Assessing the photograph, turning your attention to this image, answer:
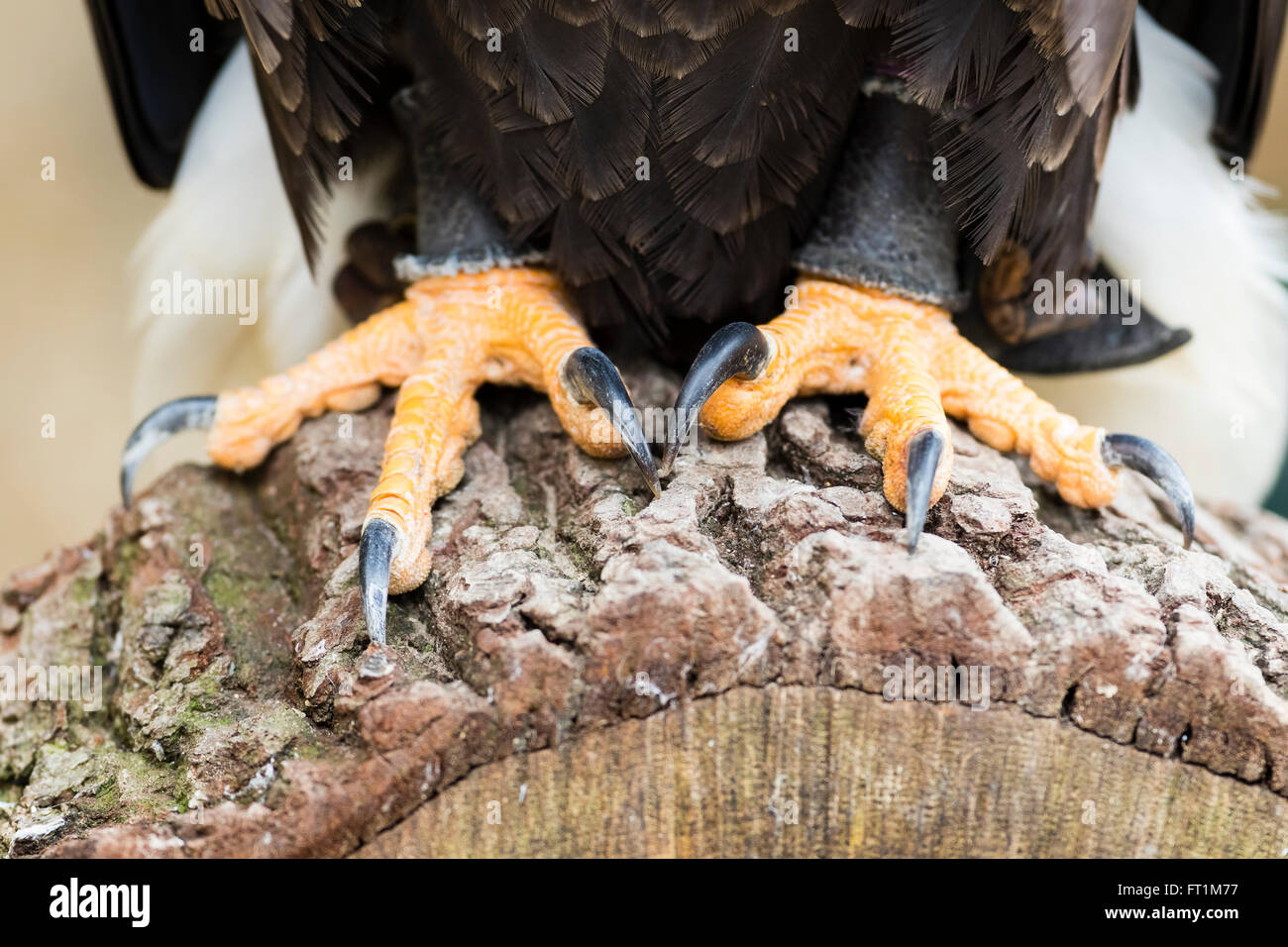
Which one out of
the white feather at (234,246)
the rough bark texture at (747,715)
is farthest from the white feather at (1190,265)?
the white feather at (234,246)

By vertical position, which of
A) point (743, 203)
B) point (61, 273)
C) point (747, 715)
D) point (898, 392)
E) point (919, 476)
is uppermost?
point (61, 273)

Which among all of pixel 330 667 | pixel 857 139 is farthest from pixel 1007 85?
pixel 330 667

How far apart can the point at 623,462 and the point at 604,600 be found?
1.06ft

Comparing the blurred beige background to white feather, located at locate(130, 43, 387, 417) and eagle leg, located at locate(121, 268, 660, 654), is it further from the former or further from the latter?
eagle leg, located at locate(121, 268, 660, 654)

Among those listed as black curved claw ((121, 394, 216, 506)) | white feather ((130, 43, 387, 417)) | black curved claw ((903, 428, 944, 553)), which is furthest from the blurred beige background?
black curved claw ((903, 428, 944, 553))

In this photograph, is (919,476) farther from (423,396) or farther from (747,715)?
(423,396)

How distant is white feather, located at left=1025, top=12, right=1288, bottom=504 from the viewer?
1985mm

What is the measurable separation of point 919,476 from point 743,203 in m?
0.46

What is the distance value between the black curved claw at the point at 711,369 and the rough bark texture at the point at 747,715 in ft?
0.30

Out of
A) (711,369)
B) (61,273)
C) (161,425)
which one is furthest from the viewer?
(61,273)

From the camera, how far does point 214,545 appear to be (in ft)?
5.46

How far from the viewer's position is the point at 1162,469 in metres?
1.42

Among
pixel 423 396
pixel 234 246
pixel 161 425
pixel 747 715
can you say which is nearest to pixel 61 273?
pixel 234 246

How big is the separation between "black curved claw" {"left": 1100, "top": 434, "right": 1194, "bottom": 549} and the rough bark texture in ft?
0.41
